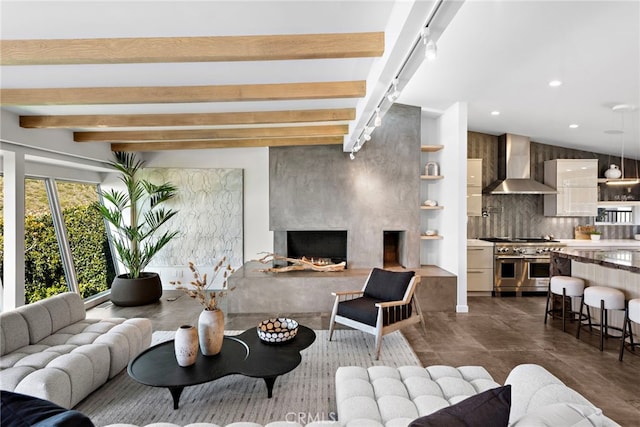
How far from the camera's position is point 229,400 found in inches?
105

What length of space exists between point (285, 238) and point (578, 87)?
4346mm

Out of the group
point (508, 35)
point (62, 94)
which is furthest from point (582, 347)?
point (62, 94)

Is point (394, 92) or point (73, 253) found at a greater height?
point (394, 92)

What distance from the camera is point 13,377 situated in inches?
89.1

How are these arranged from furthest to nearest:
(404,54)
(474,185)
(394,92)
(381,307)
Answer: (474,185) → (381,307) → (394,92) → (404,54)

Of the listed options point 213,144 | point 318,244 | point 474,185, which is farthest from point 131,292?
point 474,185

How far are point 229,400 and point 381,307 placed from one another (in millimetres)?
1605

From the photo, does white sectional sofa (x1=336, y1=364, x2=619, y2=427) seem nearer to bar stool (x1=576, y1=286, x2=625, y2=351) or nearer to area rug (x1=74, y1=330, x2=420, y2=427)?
area rug (x1=74, y1=330, x2=420, y2=427)

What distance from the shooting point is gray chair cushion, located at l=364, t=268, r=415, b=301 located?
3.93m

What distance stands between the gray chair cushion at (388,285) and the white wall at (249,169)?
8.93ft

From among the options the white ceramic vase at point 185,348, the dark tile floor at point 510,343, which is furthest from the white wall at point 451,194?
the white ceramic vase at point 185,348

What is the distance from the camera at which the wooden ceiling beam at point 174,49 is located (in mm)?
2244

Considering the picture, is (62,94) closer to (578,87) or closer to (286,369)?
(286,369)

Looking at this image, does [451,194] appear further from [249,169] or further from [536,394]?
[536,394]
